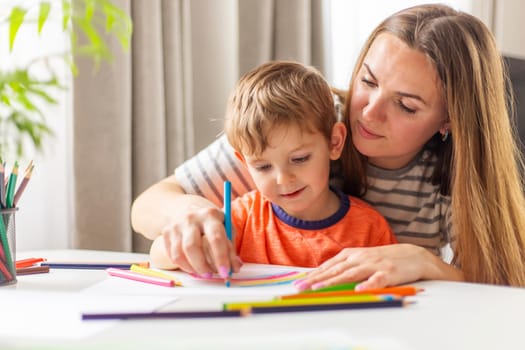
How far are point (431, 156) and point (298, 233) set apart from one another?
37cm

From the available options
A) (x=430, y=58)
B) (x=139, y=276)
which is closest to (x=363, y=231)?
(x=430, y=58)

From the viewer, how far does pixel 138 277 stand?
1032 millimetres

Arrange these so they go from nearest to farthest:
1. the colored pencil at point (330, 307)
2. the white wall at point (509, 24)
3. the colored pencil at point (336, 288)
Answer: the colored pencil at point (330, 307) → the colored pencil at point (336, 288) → the white wall at point (509, 24)

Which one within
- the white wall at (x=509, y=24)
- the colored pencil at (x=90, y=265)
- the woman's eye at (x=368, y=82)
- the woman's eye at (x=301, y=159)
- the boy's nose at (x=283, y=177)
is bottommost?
the colored pencil at (x=90, y=265)

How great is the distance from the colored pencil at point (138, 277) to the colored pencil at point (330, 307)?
22 cm

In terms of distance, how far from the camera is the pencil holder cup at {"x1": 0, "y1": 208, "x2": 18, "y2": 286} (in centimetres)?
97

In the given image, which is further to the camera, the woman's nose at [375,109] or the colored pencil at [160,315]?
the woman's nose at [375,109]

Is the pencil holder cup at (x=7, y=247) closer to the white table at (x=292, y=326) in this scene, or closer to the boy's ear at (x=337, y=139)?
the white table at (x=292, y=326)

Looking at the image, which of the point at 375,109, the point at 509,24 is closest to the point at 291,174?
the point at 375,109

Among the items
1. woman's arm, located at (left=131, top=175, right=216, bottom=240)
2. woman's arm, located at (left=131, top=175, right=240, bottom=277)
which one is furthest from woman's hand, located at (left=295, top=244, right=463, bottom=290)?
woman's arm, located at (left=131, top=175, right=216, bottom=240)

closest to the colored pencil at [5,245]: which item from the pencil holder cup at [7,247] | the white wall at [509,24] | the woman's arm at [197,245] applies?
the pencil holder cup at [7,247]

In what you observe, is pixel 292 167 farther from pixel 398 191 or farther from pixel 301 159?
pixel 398 191

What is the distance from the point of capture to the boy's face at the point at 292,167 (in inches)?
46.3

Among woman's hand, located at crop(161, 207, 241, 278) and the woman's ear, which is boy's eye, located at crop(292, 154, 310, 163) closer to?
woman's hand, located at crop(161, 207, 241, 278)
